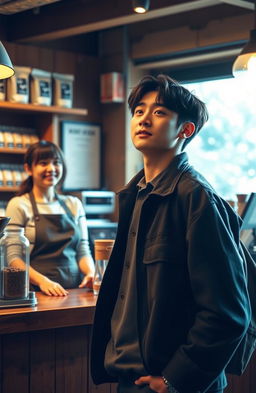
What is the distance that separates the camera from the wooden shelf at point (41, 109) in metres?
4.98

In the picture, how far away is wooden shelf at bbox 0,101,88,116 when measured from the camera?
4.98m

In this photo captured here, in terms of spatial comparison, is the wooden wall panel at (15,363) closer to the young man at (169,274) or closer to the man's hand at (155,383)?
the young man at (169,274)

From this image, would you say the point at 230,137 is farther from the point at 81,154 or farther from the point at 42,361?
the point at 42,361

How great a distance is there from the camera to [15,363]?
8.13 ft

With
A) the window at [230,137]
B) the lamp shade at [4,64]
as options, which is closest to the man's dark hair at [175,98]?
the lamp shade at [4,64]

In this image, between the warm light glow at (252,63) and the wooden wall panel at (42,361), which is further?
the warm light glow at (252,63)

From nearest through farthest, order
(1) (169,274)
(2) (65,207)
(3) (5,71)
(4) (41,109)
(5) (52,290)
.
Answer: (1) (169,274)
(3) (5,71)
(5) (52,290)
(2) (65,207)
(4) (41,109)

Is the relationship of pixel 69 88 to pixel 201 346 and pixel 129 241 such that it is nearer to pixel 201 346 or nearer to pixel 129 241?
pixel 129 241

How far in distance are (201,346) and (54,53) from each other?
420 centimetres

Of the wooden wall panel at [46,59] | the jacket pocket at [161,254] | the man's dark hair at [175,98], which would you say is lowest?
the jacket pocket at [161,254]

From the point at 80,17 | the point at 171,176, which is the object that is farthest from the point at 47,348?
the point at 80,17

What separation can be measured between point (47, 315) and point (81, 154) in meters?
3.27

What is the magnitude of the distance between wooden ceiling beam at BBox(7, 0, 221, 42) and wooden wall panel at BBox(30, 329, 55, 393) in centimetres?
259

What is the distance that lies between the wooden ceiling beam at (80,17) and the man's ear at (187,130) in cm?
256
